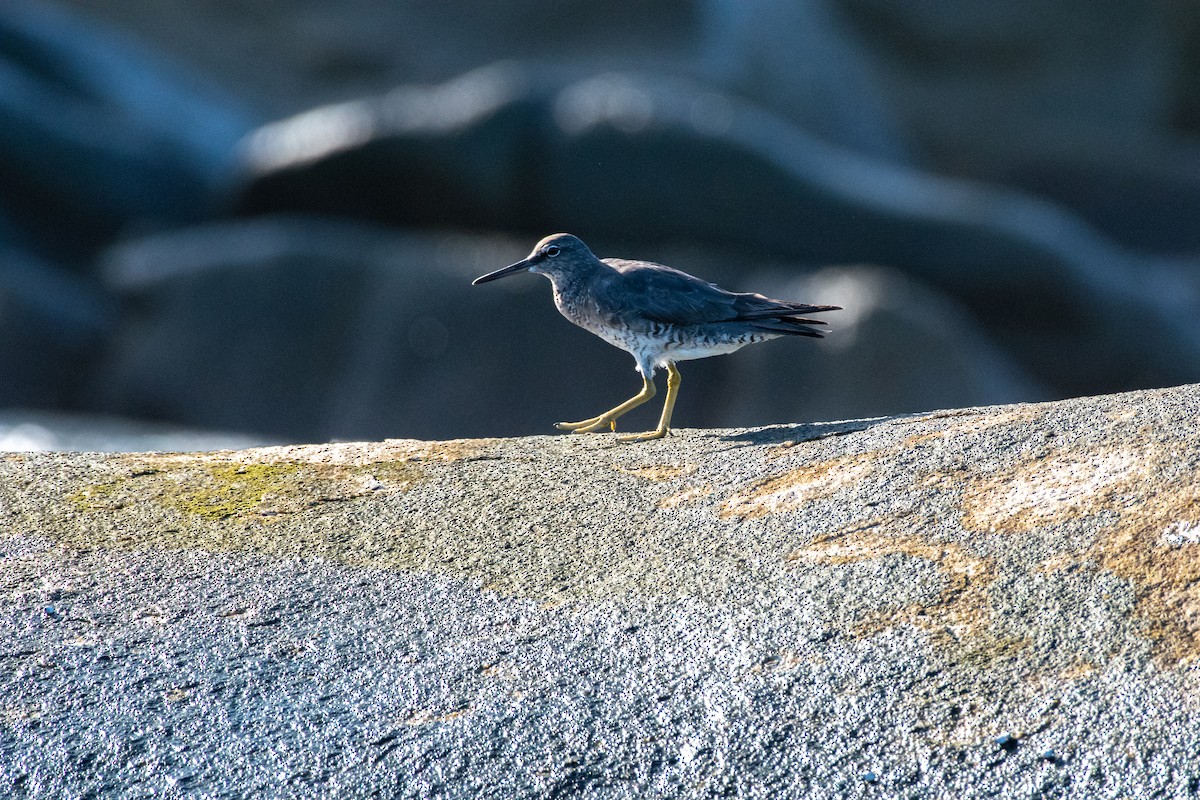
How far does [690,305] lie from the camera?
251 inches

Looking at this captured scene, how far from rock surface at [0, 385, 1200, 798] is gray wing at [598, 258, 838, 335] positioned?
1356mm

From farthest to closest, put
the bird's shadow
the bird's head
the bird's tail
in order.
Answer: the bird's head
the bird's tail
the bird's shadow

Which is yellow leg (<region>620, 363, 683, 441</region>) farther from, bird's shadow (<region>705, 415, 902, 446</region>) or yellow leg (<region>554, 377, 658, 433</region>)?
bird's shadow (<region>705, 415, 902, 446</region>)

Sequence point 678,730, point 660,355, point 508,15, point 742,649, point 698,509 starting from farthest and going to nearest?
point 508,15
point 660,355
point 698,509
point 742,649
point 678,730

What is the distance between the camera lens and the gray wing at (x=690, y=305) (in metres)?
6.32

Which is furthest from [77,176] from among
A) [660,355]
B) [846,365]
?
[660,355]

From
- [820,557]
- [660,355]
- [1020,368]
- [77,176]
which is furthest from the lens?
[77,176]

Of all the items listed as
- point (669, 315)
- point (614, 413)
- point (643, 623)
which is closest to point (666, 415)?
point (614, 413)

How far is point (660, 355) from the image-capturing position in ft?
21.5

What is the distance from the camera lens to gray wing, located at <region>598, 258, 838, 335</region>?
20.7ft

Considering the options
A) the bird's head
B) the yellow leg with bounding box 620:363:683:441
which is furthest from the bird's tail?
the bird's head

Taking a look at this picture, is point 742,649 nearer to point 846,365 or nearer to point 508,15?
point 846,365

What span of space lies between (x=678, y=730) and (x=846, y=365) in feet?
26.7

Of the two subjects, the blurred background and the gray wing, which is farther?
the blurred background
